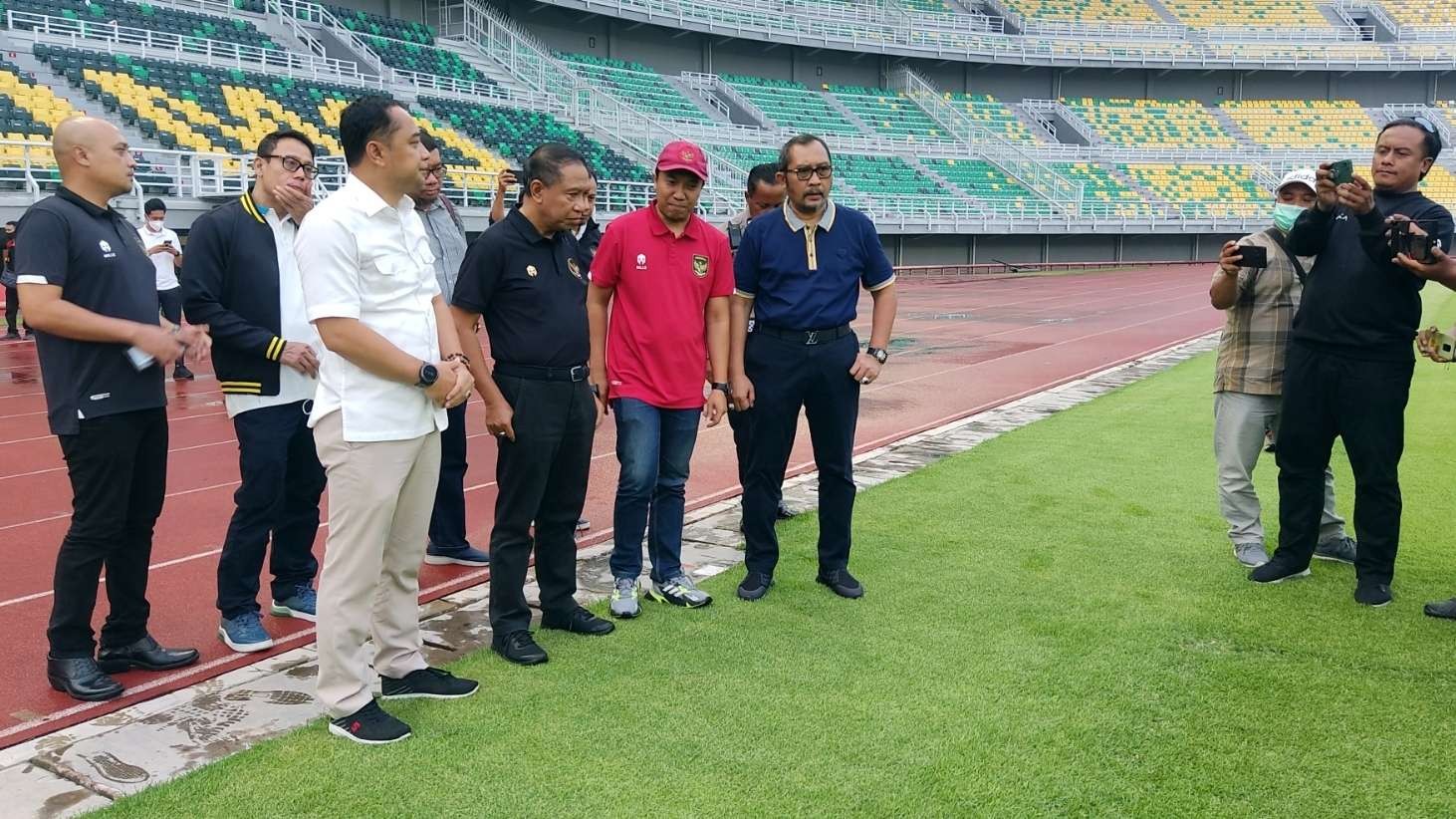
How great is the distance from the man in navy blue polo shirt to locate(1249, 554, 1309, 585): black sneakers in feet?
6.02

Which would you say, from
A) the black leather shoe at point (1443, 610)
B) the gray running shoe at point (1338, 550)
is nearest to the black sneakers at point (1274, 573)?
the gray running shoe at point (1338, 550)

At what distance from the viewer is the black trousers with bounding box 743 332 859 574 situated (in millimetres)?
4758

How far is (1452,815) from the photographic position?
9.81 ft

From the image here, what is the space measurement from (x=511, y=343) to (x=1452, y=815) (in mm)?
3282

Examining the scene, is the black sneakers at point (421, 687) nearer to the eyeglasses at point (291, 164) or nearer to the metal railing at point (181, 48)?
the eyeglasses at point (291, 164)

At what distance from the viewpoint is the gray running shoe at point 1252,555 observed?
17.0ft

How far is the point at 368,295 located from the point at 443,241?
2.12m

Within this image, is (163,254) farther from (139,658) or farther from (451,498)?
(139,658)

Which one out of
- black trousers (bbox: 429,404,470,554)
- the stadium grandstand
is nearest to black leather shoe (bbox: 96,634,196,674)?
black trousers (bbox: 429,404,470,554)

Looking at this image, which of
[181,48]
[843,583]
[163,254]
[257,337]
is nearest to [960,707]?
[843,583]

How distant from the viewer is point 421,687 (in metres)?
3.75

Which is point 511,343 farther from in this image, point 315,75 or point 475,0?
point 475,0

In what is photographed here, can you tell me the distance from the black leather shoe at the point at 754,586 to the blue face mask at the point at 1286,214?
9.31 feet

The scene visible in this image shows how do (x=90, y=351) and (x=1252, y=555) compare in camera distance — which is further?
(x=1252, y=555)
